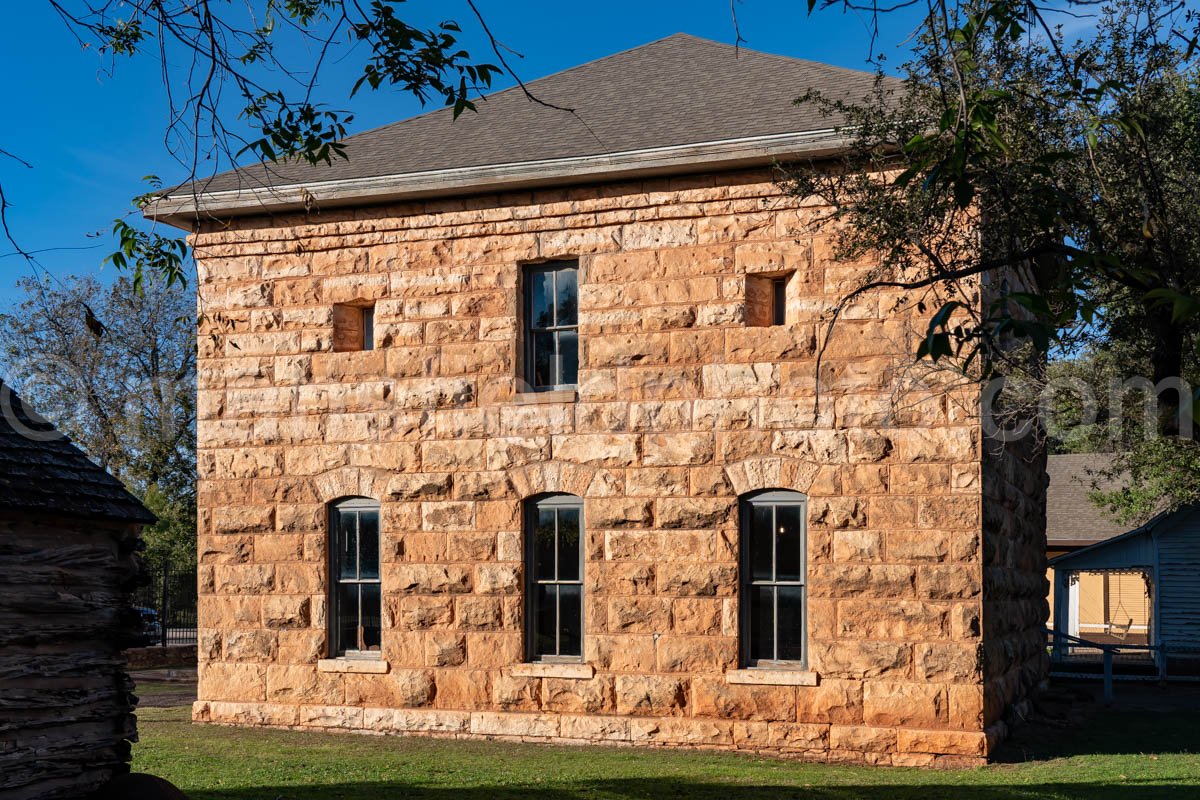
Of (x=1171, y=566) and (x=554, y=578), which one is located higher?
(x=554, y=578)

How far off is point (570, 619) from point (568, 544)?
2.77 feet

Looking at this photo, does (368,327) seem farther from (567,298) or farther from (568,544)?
(568,544)

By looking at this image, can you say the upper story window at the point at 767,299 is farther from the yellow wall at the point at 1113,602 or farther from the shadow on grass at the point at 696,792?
the yellow wall at the point at 1113,602

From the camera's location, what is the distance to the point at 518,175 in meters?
14.7

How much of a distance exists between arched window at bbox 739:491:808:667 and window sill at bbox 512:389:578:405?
2.30 meters

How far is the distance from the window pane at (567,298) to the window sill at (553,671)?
3896 mm

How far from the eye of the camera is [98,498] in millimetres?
9094

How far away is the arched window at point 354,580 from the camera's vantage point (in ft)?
50.4

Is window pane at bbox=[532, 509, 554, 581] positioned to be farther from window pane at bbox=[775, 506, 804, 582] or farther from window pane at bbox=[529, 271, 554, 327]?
window pane at bbox=[775, 506, 804, 582]

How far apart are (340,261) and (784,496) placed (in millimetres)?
6091

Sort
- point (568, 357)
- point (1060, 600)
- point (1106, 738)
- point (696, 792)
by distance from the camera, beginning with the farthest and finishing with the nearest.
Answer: point (1060, 600), point (1106, 738), point (568, 357), point (696, 792)

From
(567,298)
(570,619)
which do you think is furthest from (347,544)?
(567,298)

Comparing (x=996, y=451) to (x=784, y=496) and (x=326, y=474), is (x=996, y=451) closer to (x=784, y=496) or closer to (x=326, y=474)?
(x=784, y=496)

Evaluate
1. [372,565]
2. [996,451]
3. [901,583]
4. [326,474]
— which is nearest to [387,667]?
[372,565]
